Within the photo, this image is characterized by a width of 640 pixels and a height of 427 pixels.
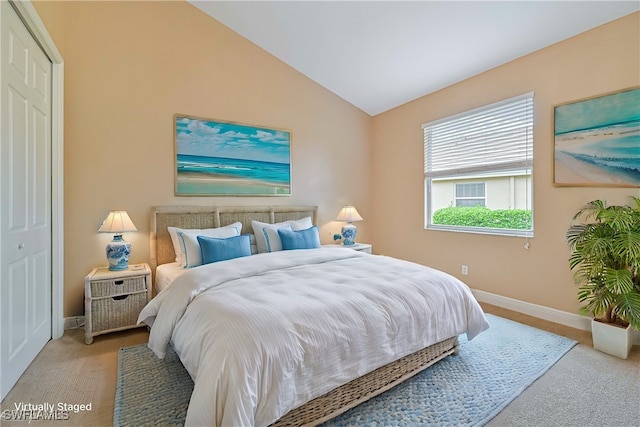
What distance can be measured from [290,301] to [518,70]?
131 inches

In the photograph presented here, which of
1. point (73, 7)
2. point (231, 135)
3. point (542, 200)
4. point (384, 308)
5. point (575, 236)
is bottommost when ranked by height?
point (384, 308)

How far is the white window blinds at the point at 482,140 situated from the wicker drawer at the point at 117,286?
3.58 meters

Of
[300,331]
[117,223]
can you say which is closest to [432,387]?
[300,331]

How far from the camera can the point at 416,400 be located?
185cm

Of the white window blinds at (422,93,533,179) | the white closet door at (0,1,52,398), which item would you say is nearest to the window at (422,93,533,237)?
the white window blinds at (422,93,533,179)

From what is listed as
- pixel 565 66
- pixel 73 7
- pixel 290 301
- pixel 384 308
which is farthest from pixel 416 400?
pixel 73 7

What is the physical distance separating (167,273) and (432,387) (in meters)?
2.39

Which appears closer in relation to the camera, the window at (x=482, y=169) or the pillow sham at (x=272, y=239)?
the window at (x=482, y=169)

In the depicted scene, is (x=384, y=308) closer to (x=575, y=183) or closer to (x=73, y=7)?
(x=575, y=183)

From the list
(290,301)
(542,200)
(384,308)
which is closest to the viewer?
(290,301)

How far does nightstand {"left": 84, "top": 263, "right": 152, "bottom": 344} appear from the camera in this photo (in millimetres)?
2625

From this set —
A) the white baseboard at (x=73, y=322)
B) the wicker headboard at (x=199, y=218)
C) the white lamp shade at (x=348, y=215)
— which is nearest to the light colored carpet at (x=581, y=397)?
the white lamp shade at (x=348, y=215)

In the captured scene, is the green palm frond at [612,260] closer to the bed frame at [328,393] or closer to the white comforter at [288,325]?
the white comforter at [288,325]

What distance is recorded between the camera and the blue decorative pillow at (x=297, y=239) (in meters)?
3.40
